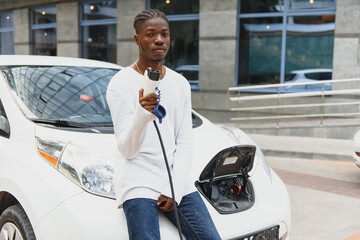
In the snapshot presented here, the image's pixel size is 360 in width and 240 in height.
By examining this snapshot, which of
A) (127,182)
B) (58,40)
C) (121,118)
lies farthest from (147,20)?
(58,40)

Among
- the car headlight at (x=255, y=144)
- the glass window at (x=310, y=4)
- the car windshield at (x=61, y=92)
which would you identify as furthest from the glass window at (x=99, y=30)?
the car headlight at (x=255, y=144)

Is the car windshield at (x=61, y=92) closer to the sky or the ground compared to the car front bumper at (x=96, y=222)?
closer to the sky

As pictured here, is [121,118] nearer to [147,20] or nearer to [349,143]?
[147,20]

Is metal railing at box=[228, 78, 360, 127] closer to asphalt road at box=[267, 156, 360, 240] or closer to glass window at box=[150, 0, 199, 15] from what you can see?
asphalt road at box=[267, 156, 360, 240]

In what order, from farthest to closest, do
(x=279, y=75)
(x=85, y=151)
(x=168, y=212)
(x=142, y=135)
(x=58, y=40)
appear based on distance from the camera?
(x=58, y=40)
(x=279, y=75)
(x=85, y=151)
(x=168, y=212)
(x=142, y=135)

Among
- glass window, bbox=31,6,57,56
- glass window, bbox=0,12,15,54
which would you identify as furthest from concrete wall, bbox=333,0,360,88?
glass window, bbox=0,12,15,54

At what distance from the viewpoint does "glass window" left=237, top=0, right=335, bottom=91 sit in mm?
10406

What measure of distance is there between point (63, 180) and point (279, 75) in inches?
368

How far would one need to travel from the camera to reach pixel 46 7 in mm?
15750

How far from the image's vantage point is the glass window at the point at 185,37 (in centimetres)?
1212

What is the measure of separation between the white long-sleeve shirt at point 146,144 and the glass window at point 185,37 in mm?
9774

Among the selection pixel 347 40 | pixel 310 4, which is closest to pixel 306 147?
pixel 347 40

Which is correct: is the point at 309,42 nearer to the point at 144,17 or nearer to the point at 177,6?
the point at 177,6

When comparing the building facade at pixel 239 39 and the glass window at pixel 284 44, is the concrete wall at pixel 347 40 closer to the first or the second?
the building facade at pixel 239 39
